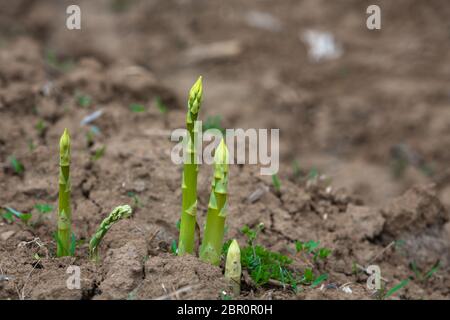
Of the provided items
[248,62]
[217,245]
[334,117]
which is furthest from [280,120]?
[217,245]

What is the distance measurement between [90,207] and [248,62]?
4012 mm

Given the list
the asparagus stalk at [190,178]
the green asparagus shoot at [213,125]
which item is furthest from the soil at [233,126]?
the green asparagus shoot at [213,125]

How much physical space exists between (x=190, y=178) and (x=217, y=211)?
22 centimetres

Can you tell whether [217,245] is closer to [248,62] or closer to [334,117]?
[334,117]

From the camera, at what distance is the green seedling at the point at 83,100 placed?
5.43m

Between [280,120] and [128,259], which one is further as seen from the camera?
[280,120]

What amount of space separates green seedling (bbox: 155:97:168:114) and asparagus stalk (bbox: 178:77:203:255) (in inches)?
83.5

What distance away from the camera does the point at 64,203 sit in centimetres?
338

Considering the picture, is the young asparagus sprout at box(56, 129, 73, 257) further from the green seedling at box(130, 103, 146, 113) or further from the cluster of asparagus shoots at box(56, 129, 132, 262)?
the green seedling at box(130, 103, 146, 113)

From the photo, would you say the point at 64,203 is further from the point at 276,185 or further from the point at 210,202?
the point at 276,185

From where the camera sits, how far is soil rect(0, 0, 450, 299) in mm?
3541
